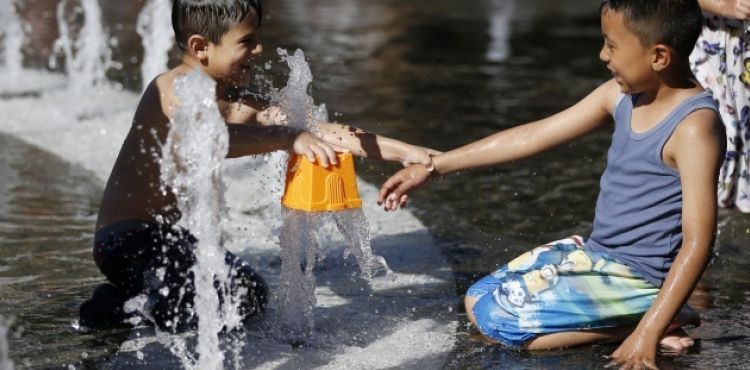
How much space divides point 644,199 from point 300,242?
1.09m

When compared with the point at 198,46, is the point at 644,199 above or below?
below

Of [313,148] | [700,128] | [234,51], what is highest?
[234,51]

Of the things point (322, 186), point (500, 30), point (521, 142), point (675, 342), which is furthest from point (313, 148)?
point (500, 30)

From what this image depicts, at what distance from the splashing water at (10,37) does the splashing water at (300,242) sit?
4.91 metres

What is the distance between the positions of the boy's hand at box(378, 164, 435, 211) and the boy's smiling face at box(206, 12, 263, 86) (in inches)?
23.3

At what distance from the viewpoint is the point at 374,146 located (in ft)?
12.9

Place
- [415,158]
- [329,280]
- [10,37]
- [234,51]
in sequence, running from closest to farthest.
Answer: [234,51] → [415,158] → [329,280] → [10,37]

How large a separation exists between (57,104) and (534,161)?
10.1 ft

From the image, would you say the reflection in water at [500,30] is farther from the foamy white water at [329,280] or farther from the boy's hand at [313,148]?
the boy's hand at [313,148]

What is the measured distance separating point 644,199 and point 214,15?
1427 mm

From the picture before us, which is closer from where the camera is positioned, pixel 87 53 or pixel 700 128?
pixel 700 128

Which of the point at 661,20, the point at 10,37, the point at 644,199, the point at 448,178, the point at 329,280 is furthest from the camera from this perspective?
the point at 10,37

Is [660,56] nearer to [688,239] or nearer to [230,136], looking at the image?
[688,239]

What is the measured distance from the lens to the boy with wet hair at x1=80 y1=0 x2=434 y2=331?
3.67 meters
